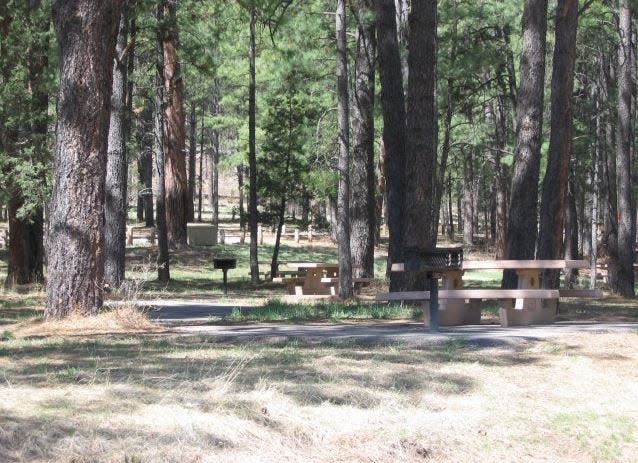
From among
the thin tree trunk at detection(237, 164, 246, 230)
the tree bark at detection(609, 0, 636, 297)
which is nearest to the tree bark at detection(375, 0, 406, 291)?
the tree bark at detection(609, 0, 636, 297)

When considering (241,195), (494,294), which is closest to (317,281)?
(494,294)

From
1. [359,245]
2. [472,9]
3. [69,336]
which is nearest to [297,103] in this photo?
[472,9]

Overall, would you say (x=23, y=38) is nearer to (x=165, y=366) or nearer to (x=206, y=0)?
(x=206, y=0)

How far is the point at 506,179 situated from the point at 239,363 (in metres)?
35.9

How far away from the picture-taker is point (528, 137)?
57.9 ft

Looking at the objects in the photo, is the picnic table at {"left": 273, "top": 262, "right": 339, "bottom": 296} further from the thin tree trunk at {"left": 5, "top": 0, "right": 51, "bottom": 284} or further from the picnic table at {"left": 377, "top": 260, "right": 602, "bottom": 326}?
the picnic table at {"left": 377, "top": 260, "right": 602, "bottom": 326}

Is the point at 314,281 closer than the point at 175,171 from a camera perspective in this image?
Yes

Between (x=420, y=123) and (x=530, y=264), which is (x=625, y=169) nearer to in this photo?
(x=420, y=123)

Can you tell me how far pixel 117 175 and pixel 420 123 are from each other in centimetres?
789

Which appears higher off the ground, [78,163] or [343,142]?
[343,142]

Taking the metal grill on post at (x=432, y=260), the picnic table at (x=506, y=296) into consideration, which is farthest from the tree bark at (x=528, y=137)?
the metal grill on post at (x=432, y=260)

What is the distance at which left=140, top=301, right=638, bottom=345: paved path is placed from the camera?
1088 cm

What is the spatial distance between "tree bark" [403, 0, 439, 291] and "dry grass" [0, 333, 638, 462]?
684 centimetres

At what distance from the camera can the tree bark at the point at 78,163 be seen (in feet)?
40.1
